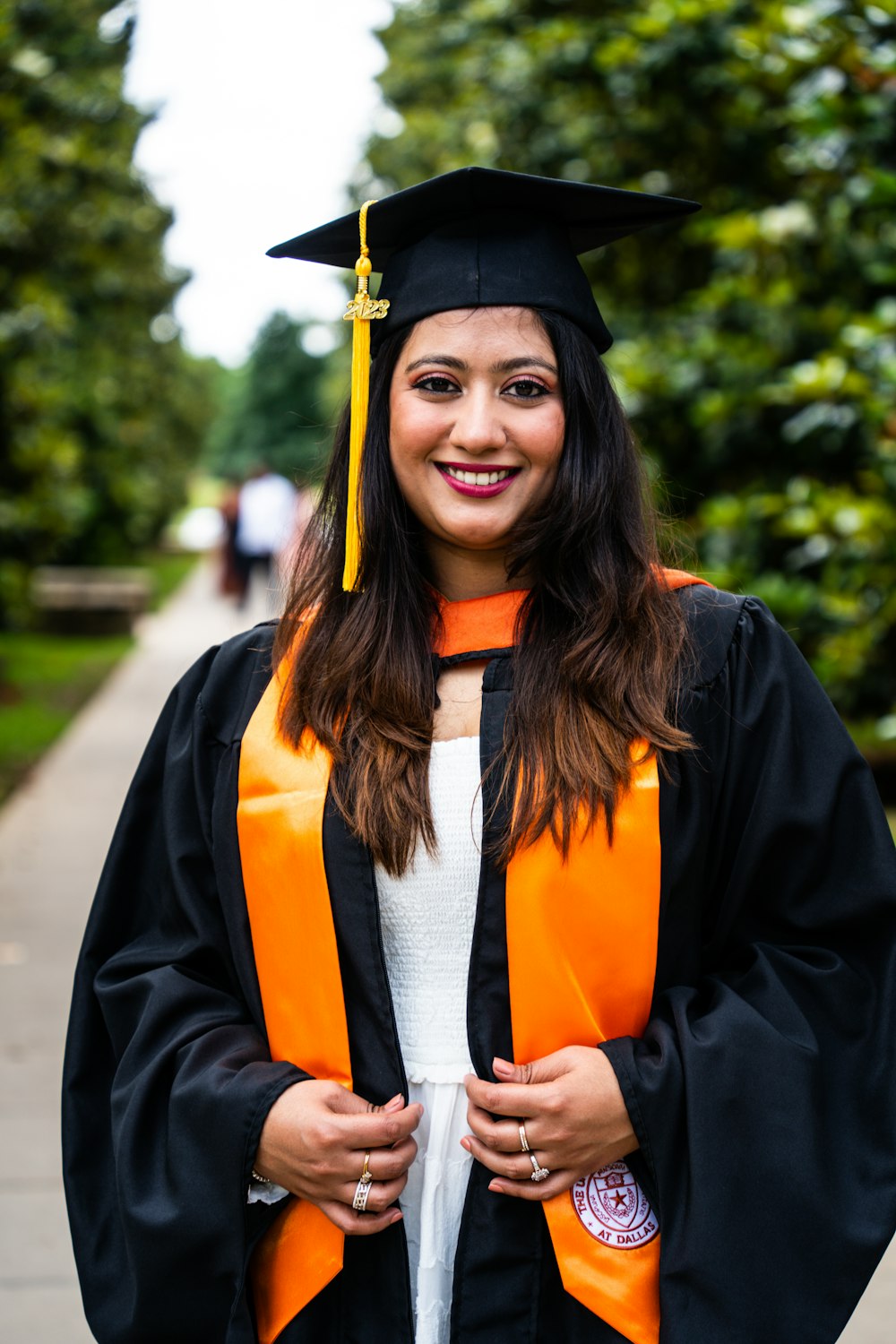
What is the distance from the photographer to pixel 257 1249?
1.79 m

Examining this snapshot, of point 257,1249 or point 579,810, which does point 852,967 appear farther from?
point 257,1249

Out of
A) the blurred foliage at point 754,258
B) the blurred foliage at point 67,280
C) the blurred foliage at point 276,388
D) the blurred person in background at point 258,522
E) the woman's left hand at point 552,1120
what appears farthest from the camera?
the blurred foliage at point 276,388

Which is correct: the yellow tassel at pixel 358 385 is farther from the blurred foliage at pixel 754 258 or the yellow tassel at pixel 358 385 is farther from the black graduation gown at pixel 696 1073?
the blurred foliage at pixel 754 258

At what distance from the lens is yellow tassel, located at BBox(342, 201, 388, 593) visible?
1.91m

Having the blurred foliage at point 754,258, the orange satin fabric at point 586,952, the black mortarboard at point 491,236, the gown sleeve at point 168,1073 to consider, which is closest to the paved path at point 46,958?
the gown sleeve at point 168,1073

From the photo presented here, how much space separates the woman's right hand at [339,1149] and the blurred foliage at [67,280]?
5075 mm

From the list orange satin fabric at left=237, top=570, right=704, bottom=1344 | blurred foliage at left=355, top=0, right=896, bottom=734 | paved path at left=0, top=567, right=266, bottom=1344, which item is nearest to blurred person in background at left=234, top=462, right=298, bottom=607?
paved path at left=0, top=567, right=266, bottom=1344

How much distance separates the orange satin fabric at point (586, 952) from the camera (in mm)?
1662

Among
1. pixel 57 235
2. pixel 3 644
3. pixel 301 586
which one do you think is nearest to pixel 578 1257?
pixel 301 586

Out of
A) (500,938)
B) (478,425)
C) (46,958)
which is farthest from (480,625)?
(46,958)

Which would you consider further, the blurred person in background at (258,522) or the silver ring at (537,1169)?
the blurred person in background at (258,522)

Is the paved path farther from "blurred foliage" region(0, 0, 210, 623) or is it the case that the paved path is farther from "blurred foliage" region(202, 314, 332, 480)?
"blurred foliage" region(202, 314, 332, 480)

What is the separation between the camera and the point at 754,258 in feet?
20.3

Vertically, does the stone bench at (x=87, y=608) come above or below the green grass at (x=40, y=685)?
above
